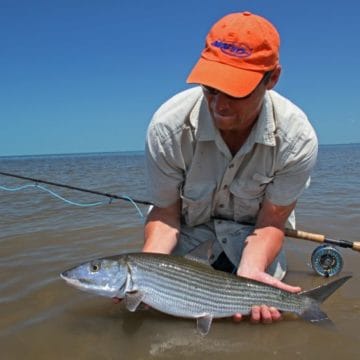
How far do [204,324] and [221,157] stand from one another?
1.23 metres

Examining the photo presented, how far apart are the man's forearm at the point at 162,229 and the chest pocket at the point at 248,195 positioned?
0.49 meters

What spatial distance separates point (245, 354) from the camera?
288 cm

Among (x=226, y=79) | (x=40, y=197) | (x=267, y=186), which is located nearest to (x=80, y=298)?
(x=267, y=186)

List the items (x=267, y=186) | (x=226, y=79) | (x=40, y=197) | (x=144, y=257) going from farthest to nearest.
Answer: (x=40, y=197) < (x=267, y=186) < (x=144, y=257) < (x=226, y=79)

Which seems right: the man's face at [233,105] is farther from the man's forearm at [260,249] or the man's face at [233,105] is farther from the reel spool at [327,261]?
the reel spool at [327,261]

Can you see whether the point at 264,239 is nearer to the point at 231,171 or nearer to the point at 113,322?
the point at 231,171

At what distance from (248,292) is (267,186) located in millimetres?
892

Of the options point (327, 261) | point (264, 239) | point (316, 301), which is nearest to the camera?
point (316, 301)

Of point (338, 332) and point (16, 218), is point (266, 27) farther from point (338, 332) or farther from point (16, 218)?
point (16, 218)

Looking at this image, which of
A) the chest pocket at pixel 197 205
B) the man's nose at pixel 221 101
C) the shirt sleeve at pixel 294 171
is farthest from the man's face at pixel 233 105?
the chest pocket at pixel 197 205

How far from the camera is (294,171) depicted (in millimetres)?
3477

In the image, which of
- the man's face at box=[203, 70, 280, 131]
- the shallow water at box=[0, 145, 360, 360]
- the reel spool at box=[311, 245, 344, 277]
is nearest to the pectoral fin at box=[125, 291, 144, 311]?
the shallow water at box=[0, 145, 360, 360]

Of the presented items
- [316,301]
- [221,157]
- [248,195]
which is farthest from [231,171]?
[316,301]

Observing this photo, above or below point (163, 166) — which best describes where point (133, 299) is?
below
